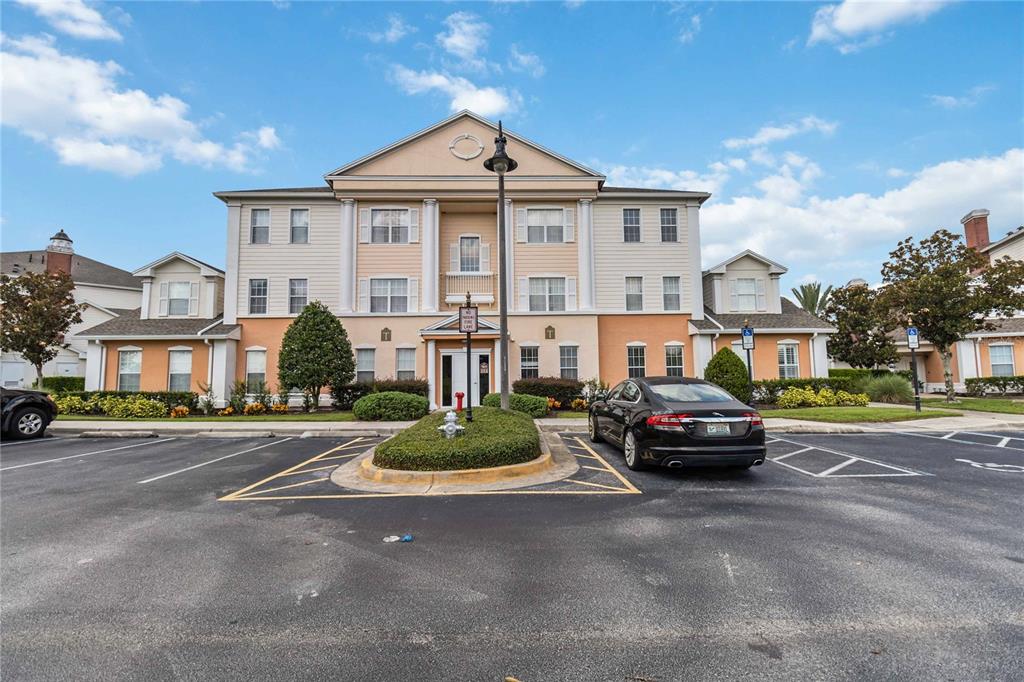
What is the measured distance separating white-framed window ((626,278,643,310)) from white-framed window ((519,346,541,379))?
4.83 meters

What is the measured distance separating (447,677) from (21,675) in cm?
244

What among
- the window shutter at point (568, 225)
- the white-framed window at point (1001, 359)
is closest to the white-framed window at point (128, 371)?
the window shutter at point (568, 225)

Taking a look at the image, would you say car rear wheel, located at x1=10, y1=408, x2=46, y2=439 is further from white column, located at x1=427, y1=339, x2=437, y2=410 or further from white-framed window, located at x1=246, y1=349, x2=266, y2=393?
white column, located at x1=427, y1=339, x2=437, y2=410

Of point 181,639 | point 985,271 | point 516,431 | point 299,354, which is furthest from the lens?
point 985,271

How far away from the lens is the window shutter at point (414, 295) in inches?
829

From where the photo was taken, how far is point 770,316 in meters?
22.7

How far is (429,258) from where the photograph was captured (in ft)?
69.6

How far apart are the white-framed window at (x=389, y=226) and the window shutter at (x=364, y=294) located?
6.22 ft

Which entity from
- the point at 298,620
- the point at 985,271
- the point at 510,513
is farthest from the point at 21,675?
the point at 985,271

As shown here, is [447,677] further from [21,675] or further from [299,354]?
[299,354]

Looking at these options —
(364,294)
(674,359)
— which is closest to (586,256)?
(674,359)

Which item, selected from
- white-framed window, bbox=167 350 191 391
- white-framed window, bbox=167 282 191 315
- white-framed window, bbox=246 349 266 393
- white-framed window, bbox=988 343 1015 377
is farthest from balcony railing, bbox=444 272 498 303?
white-framed window, bbox=988 343 1015 377

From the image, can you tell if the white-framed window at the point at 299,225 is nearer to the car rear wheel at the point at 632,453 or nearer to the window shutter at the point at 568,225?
the window shutter at the point at 568,225

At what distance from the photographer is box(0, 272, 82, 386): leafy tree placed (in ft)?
74.6
